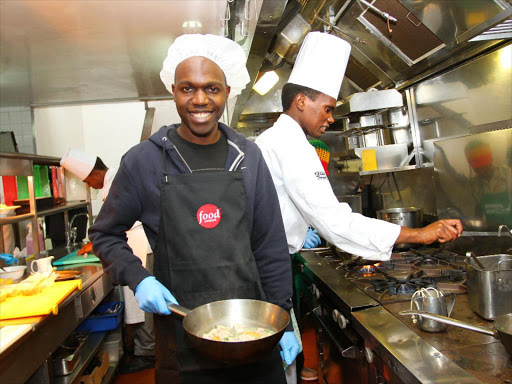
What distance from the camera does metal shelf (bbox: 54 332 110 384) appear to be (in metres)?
2.46

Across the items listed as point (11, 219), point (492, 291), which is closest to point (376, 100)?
point (492, 291)

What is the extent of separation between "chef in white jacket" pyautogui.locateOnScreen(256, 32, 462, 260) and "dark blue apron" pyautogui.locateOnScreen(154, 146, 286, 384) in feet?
1.90

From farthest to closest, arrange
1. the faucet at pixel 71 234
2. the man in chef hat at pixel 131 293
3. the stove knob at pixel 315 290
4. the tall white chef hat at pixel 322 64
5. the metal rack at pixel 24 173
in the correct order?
the faucet at pixel 71 234
the man in chef hat at pixel 131 293
the metal rack at pixel 24 173
the stove knob at pixel 315 290
the tall white chef hat at pixel 322 64

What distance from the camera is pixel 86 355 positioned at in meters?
2.79

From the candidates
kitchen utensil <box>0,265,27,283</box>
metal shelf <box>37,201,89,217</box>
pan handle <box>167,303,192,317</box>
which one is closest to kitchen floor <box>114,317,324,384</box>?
kitchen utensil <box>0,265,27,283</box>

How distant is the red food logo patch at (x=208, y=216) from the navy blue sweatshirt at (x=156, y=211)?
14cm

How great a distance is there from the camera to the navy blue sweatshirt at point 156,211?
1.36 metres

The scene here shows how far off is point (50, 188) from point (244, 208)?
9.88 ft

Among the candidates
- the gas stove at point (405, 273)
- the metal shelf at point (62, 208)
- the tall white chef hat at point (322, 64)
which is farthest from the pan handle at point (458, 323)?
the metal shelf at point (62, 208)

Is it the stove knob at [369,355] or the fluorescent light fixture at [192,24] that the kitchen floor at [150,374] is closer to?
the stove knob at [369,355]

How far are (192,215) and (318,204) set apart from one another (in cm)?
72

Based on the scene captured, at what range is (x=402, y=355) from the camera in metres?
1.20

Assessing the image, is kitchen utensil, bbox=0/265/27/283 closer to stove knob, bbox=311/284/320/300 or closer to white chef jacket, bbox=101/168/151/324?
white chef jacket, bbox=101/168/151/324

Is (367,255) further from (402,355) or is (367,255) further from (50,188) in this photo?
(50,188)
